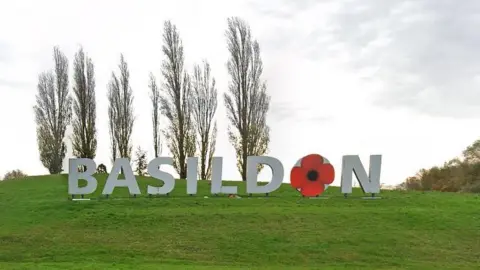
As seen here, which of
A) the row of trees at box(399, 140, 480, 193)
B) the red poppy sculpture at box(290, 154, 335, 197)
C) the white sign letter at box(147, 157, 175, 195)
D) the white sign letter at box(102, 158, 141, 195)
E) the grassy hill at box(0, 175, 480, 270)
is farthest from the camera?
the row of trees at box(399, 140, 480, 193)

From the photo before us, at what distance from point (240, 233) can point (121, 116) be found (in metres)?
22.2

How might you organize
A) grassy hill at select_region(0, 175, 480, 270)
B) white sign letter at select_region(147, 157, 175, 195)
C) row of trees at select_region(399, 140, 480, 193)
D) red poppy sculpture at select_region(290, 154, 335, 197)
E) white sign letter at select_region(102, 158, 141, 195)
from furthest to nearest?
row of trees at select_region(399, 140, 480, 193) → white sign letter at select_region(147, 157, 175, 195) → white sign letter at select_region(102, 158, 141, 195) → red poppy sculpture at select_region(290, 154, 335, 197) → grassy hill at select_region(0, 175, 480, 270)

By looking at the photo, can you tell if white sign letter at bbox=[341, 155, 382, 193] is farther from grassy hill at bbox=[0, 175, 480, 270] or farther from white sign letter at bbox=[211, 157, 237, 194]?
white sign letter at bbox=[211, 157, 237, 194]

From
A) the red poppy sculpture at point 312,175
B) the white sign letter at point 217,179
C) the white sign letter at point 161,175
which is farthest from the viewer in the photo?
the white sign letter at point 217,179

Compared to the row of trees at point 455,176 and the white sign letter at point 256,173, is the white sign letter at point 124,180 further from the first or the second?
the row of trees at point 455,176

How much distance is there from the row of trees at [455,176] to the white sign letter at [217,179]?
64.4 ft

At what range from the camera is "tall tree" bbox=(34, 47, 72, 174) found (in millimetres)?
39375

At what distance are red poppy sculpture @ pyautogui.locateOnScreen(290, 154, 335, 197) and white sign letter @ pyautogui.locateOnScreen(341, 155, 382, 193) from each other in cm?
66

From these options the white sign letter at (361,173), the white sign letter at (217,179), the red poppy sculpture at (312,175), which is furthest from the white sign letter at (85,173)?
the white sign letter at (361,173)

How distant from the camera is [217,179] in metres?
23.4

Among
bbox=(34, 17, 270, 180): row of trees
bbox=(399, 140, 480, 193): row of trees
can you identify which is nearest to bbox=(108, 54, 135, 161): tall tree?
bbox=(34, 17, 270, 180): row of trees

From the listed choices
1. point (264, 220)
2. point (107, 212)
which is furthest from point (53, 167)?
point (264, 220)

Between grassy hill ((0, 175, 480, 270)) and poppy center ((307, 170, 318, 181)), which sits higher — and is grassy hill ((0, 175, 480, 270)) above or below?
below

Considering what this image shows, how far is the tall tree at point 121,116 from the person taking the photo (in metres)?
37.9
